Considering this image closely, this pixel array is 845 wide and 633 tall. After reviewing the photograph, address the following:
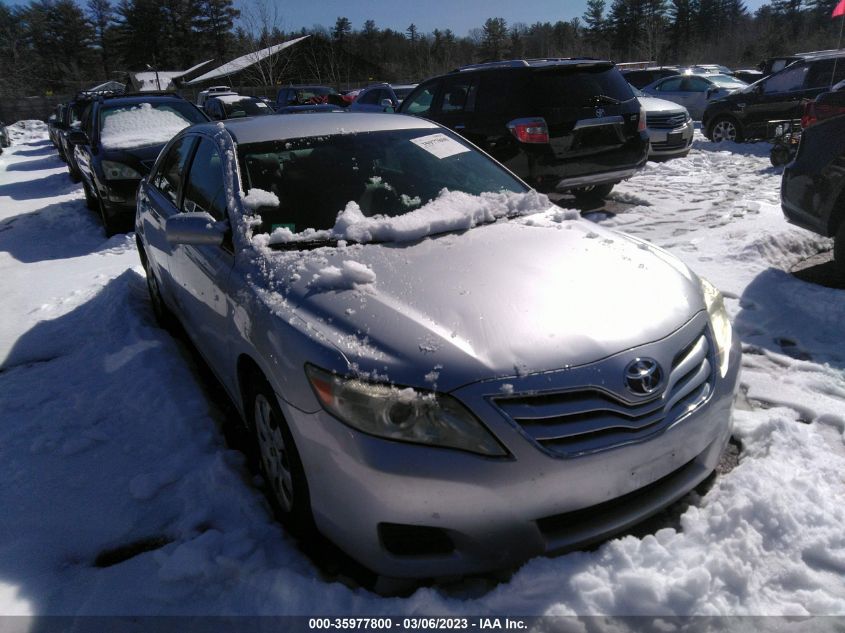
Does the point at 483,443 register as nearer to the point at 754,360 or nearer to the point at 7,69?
the point at 754,360

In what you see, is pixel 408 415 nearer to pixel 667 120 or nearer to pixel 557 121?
pixel 557 121

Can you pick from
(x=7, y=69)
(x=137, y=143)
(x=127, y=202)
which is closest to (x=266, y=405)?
(x=127, y=202)

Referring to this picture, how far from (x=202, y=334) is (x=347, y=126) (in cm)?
141

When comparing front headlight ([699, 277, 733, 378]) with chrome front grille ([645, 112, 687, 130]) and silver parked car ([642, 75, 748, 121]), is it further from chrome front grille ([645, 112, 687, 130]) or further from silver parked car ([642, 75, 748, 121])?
silver parked car ([642, 75, 748, 121])

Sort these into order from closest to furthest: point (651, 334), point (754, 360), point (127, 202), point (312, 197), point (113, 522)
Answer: point (651, 334) → point (113, 522) → point (312, 197) → point (754, 360) → point (127, 202)

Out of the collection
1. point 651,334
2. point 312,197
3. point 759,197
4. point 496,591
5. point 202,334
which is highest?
point 312,197

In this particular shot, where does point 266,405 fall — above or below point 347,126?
below

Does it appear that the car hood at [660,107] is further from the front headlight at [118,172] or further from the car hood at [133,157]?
the front headlight at [118,172]

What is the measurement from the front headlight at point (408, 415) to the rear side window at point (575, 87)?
589 centimetres

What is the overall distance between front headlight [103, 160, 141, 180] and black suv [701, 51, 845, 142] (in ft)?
38.0

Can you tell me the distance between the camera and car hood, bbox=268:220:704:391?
1.98 m

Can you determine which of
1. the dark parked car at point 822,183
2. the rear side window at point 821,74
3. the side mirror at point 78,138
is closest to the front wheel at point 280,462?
the dark parked car at point 822,183

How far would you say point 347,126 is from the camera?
3.53 metres

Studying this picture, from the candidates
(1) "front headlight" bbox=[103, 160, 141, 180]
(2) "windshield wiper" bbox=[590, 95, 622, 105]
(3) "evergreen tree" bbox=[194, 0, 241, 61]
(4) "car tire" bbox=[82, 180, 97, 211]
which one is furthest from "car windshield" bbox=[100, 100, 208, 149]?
(3) "evergreen tree" bbox=[194, 0, 241, 61]
